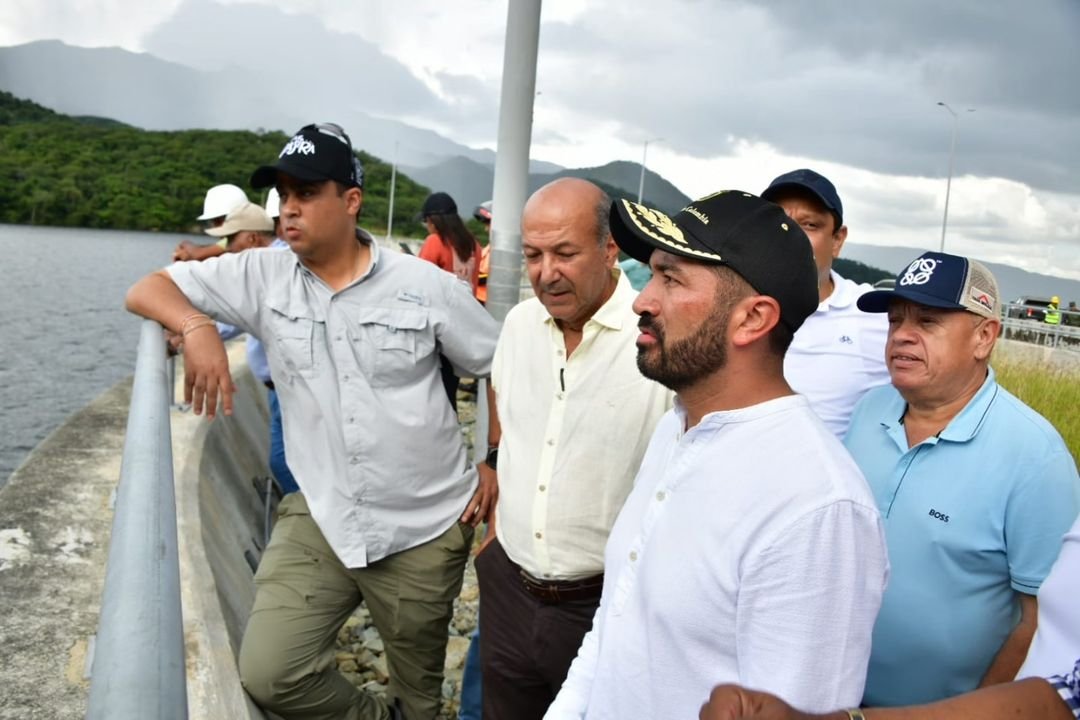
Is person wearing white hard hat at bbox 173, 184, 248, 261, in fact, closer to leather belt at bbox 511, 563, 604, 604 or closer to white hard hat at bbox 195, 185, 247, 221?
white hard hat at bbox 195, 185, 247, 221

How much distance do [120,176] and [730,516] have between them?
102 meters

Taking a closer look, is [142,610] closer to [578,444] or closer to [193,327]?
[578,444]

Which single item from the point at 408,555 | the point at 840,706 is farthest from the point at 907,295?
the point at 408,555

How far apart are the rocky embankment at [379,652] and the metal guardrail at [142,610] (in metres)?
2.90

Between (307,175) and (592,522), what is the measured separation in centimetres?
158

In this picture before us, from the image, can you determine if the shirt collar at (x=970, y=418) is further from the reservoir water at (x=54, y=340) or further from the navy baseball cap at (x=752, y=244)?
the reservoir water at (x=54, y=340)

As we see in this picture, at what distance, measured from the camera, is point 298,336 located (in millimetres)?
3105

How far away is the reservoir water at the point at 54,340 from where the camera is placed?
11.3 m

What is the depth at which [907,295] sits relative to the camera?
99.7 inches

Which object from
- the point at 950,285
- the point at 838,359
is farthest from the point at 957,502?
the point at 838,359

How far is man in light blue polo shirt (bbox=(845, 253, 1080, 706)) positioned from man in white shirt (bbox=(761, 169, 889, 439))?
19.8 inches

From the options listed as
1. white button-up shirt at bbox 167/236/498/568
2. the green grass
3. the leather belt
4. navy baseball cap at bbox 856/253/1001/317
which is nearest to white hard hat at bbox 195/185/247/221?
white button-up shirt at bbox 167/236/498/568

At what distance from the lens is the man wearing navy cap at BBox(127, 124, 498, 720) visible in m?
3.07

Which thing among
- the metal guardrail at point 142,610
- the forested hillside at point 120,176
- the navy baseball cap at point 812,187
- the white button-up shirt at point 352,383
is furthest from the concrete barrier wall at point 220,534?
the forested hillside at point 120,176
